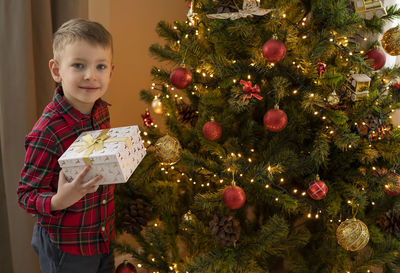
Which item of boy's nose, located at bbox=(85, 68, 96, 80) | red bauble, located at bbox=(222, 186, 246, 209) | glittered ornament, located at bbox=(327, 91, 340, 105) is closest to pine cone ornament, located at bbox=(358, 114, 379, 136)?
glittered ornament, located at bbox=(327, 91, 340, 105)

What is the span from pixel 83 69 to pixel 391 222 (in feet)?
3.50

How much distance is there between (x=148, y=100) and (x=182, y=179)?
0.33m

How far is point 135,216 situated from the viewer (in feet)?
3.93

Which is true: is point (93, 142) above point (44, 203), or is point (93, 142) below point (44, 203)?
above

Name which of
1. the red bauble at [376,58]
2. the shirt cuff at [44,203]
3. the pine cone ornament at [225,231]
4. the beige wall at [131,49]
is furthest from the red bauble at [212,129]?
the beige wall at [131,49]

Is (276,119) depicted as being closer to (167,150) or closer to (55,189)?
(167,150)


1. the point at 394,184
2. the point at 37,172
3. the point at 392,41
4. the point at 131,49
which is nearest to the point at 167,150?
the point at 37,172

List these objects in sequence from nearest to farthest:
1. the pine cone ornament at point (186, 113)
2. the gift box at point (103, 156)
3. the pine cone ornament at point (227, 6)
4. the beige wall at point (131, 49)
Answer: the gift box at point (103, 156) → the pine cone ornament at point (227, 6) → the pine cone ornament at point (186, 113) → the beige wall at point (131, 49)

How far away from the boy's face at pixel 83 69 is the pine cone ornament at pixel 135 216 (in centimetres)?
40

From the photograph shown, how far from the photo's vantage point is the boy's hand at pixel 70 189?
86 cm

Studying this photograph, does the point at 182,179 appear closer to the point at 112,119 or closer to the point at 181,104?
the point at 181,104

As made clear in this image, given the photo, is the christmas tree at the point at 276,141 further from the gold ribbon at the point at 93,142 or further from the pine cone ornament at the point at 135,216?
the gold ribbon at the point at 93,142

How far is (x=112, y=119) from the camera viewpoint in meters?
1.97

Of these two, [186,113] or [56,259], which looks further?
[186,113]
